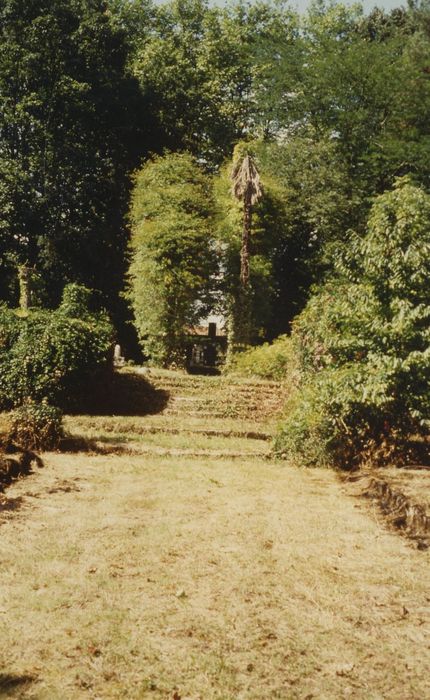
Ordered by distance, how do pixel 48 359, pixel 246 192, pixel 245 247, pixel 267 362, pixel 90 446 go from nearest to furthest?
pixel 90 446 → pixel 48 359 → pixel 267 362 → pixel 246 192 → pixel 245 247

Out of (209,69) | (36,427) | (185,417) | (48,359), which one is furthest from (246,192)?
(209,69)

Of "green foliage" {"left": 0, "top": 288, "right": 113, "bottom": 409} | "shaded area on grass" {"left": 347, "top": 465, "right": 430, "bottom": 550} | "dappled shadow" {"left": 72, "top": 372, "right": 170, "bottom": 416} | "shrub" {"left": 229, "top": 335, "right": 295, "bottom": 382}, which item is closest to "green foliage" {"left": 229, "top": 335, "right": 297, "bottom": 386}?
"shrub" {"left": 229, "top": 335, "right": 295, "bottom": 382}

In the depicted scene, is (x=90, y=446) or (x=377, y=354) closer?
(x=377, y=354)

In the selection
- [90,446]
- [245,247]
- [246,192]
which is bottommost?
[90,446]

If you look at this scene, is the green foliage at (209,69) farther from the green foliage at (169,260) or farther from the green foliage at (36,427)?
the green foliage at (36,427)

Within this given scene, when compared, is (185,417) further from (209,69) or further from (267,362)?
(209,69)

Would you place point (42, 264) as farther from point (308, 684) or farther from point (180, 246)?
point (308, 684)

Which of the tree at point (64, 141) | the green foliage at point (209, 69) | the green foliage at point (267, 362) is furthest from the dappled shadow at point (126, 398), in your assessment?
the green foliage at point (209, 69)

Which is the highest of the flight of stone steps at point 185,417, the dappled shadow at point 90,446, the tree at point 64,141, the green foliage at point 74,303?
the tree at point 64,141

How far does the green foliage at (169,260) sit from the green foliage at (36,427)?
1018 cm

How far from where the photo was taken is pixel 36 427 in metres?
11.2

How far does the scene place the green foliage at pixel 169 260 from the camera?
21.2 m

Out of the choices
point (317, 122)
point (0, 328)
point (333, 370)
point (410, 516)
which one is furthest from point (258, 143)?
point (410, 516)

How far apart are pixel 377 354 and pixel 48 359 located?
7758mm
